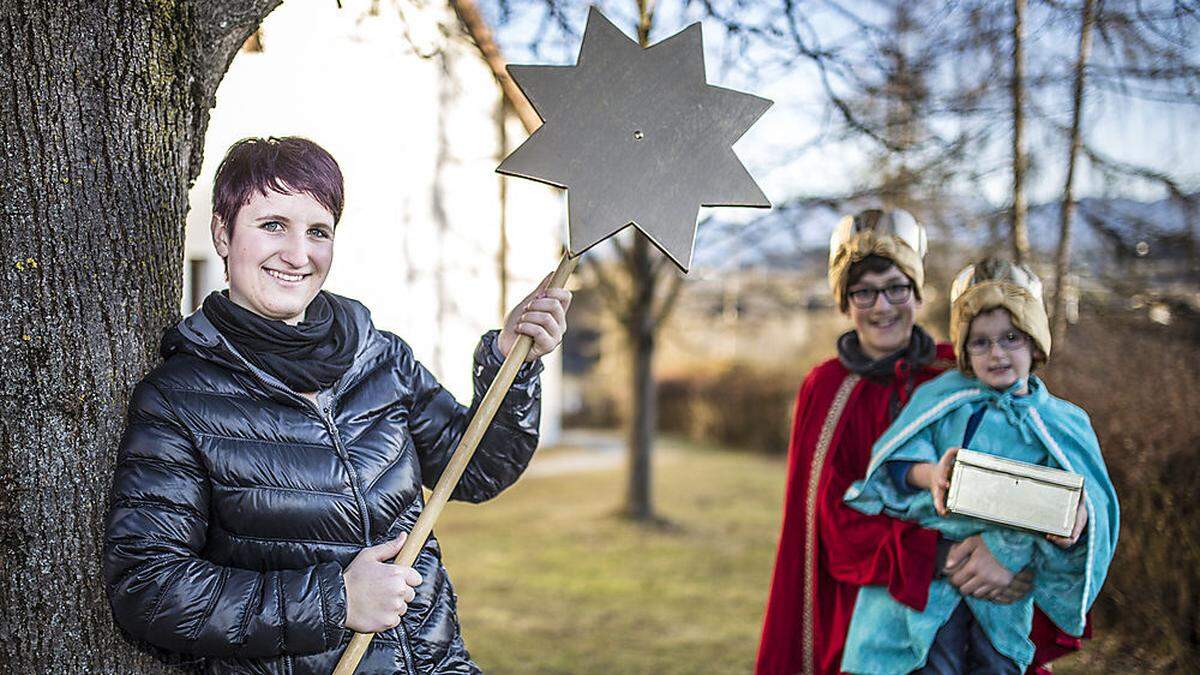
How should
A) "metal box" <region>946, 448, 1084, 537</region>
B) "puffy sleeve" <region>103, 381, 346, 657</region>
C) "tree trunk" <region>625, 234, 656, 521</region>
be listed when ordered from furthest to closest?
1. "tree trunk" <region>625, 234, 656, 521</region>
2. "metal box" <region>946, 448, 1084, 537</region>
3. "puffy sleeve" <region>103, 381, 346, 657</region>

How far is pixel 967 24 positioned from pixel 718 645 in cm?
349

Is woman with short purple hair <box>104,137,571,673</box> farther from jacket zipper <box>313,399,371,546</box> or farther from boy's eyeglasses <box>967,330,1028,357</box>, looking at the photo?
boy's eyeglasses <box>967,330,1028,357</box>

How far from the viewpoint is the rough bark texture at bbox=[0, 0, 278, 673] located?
7.02 feet

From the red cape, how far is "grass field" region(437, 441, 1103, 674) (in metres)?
2.50

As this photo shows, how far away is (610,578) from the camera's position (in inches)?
306

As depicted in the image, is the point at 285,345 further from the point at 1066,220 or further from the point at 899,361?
the point at 1066,220

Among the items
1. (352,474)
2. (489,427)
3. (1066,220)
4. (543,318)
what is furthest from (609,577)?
(352,474)

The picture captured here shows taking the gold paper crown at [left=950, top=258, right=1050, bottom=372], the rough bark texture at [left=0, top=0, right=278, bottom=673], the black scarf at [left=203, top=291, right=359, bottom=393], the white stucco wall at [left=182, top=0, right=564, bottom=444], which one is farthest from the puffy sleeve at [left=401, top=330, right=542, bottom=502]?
the white stucco wall at [left=182, top=0, right=564, bottom=444]

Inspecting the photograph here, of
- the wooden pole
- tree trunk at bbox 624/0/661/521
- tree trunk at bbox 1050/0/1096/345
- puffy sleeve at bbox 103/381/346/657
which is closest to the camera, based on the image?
puffy sleeve at bbox 103/381/346/657

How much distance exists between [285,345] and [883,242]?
175 centimetres

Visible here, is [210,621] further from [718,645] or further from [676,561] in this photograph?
[676,561]

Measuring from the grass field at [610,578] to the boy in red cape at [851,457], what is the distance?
8.34ft

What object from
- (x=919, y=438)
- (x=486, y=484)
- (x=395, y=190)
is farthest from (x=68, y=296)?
(x=395, y=190)

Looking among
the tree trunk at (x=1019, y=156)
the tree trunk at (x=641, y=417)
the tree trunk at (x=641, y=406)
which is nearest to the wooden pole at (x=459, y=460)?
the tree trunk at (x=1019, y=156)
